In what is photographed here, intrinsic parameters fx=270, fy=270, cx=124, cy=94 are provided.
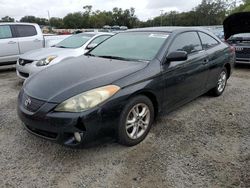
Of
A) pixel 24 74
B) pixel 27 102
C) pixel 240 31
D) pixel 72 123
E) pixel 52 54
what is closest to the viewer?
pixel 72 123

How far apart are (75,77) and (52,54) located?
338cm

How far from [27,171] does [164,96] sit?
1.96m

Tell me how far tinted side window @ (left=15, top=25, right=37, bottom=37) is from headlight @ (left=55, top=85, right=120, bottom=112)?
6.82 m

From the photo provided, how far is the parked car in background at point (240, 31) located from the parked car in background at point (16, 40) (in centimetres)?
601

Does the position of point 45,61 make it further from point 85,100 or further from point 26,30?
point 85,100

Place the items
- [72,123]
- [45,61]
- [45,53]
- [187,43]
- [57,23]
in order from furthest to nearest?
[57,23] < [45,53] < [45,61] < [187,43] < [72,123]

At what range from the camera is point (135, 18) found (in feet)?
265

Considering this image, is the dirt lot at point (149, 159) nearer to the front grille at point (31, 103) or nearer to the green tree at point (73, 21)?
the front grille at point (31, 103)

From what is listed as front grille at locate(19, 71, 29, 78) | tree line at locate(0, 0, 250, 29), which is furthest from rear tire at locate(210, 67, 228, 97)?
tree line at locate(0, 0, 250, 29)

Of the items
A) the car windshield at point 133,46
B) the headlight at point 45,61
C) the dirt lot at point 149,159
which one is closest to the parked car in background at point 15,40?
the headlight at point 45,61

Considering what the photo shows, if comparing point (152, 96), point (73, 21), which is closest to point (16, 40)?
point (152, 96)

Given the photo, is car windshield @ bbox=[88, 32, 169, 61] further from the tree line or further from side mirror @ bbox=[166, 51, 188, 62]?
the tree line

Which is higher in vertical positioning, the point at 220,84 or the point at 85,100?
the point at 85,100

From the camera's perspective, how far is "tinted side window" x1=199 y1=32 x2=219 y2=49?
15.8 ft
